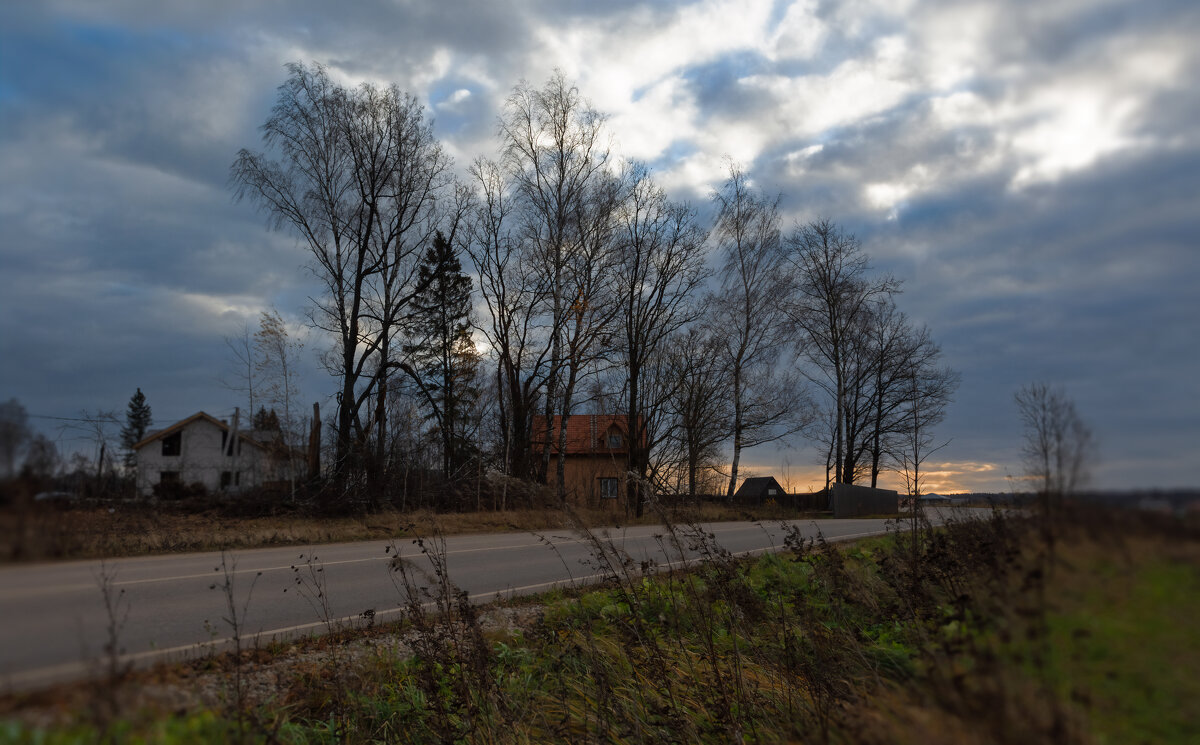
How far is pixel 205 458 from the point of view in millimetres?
12133

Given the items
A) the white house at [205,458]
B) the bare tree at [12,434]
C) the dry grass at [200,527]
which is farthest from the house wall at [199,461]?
the bare tree at [12,434]

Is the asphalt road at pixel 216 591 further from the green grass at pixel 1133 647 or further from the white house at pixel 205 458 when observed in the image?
the green grass at pixel 1133 647

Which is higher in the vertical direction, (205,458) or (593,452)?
(593,452)

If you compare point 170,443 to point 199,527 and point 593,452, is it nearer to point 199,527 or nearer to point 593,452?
point 199,527

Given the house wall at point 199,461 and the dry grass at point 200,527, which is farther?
the house wall at point 199,461

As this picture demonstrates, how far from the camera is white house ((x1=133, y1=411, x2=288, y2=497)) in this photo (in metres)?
2.42

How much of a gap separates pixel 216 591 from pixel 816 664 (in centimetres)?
→ 613

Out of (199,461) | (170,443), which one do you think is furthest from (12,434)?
(199,461)

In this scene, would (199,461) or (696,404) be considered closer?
(199,461)

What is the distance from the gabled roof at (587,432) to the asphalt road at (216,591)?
12.7 meters

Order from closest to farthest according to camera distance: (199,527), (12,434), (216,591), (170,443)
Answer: (12,434), (170,443), (216,591), (199,527)

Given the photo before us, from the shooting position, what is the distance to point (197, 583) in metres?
8.10

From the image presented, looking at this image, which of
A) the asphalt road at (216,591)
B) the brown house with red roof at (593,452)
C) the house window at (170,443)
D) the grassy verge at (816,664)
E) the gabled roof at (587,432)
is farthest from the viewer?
the brown house with red roof at (593,452)

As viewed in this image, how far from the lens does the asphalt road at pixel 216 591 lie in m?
1.29
